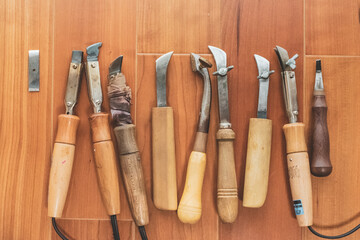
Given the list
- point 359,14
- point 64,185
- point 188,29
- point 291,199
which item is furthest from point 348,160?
Answer: point 64,185

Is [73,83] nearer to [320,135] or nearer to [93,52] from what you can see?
[93,52]

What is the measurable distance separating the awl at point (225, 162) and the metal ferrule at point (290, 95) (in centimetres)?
10

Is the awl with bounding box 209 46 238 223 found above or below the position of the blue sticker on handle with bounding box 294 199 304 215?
above

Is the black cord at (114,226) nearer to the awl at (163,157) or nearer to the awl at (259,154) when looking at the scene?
the awl at (163,157)

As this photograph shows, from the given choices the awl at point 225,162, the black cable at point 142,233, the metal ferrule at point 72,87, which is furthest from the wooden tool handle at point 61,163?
the awl at point 225,162

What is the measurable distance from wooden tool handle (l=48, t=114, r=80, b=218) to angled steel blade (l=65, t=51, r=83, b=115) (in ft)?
0.08

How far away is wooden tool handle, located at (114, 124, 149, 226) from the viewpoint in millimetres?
643

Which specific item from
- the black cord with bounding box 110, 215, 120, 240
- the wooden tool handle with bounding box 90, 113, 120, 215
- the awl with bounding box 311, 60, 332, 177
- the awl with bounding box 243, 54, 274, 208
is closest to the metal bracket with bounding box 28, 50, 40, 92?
the wooden tool handle with bounding box 90, 113, 120, 215

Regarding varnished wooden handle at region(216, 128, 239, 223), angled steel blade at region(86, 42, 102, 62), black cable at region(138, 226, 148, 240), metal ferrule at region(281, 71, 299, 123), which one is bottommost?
black cable at region(138, 226, 148, 240)

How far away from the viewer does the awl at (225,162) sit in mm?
639

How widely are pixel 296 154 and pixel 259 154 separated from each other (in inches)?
2.5

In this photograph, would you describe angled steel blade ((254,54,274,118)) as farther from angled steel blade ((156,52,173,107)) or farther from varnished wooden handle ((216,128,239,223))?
angled steel blade ((156,52,173,107))

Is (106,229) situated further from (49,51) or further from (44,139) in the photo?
(49,51)

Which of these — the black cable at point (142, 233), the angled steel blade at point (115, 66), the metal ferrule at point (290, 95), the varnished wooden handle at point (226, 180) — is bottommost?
the black cable at point (142, 233)
